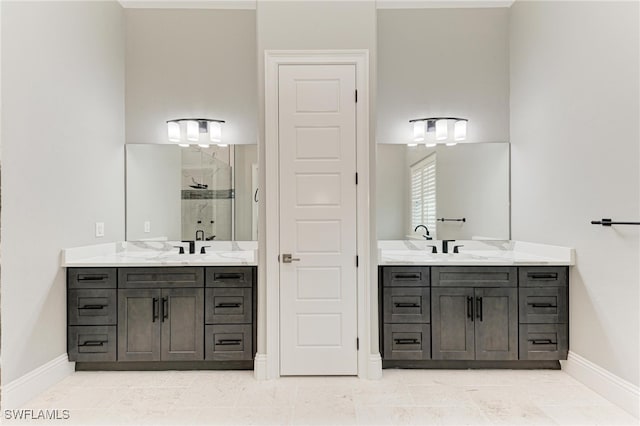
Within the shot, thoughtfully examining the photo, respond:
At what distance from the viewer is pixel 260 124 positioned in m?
2.98

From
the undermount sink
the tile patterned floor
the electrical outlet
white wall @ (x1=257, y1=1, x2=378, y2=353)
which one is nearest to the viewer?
the tile patterned floor

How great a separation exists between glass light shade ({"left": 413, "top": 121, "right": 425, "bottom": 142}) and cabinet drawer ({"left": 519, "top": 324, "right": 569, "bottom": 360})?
1798 mm

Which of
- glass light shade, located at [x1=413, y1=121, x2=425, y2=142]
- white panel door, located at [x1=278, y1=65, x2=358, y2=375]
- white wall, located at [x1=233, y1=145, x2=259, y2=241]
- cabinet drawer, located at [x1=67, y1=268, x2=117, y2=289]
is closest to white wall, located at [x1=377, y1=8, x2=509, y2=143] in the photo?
glass light shade, located at [x1=413, y1=121, x2=425, y2=142]

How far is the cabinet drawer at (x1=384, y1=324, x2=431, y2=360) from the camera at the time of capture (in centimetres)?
306

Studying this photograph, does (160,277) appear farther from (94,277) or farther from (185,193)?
(185,193)

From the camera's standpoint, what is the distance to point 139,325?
3.05 metres

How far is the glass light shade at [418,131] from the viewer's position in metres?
3.73

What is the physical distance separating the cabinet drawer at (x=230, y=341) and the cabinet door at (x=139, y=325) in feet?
1.34

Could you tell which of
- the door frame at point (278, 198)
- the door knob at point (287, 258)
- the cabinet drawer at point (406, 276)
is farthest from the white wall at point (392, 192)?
the door knob at point (287, 258)

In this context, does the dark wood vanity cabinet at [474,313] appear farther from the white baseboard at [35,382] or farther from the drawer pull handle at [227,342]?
the white baseboard at [35,382]

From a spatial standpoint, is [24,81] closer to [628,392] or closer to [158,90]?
[158,90]

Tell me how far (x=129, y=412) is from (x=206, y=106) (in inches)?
101

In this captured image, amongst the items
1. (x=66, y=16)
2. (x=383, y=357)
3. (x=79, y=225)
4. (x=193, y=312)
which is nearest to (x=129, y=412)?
(x=193, y=312)

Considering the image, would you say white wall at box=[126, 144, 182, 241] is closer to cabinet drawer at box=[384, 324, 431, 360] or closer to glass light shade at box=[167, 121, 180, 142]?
glass light shade at box=[167, 121, 180, 142]
